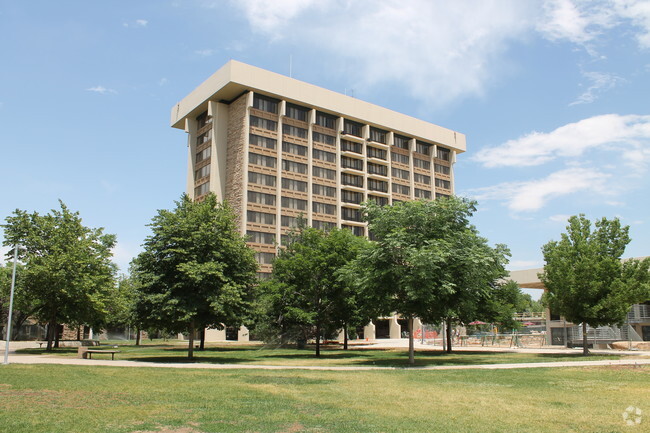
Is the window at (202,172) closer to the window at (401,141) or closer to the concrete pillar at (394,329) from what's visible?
the window at (401,141)

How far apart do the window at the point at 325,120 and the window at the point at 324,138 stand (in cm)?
164

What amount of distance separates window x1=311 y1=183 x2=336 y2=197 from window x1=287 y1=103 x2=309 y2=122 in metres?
10.6

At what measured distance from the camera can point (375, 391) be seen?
53.5 ft

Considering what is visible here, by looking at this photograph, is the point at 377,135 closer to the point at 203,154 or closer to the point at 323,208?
the point at 323,208

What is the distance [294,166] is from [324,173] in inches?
236

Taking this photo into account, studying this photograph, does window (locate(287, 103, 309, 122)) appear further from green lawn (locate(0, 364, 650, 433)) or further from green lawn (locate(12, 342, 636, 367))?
green lawn (locate(0, 364, 650, 433))

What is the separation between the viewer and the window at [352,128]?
91312 millimetres

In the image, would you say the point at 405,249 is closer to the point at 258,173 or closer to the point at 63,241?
the point at 63,241

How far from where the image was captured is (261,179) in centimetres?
7850

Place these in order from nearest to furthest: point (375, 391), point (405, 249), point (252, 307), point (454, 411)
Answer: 1. point (454, 411)
2. point (375, 391)
3. point (405, 249)
4. point (252, 307)

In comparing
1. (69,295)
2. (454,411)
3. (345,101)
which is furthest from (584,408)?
(345,101)


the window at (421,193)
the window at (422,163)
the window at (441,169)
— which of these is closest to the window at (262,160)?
the window at (421,193)

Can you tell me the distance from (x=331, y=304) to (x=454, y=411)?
2440cm

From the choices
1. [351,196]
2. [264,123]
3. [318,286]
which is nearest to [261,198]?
[264,123]
